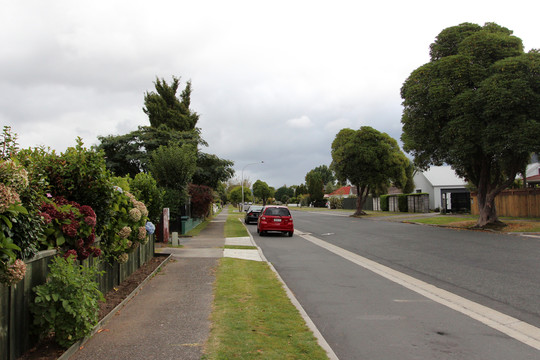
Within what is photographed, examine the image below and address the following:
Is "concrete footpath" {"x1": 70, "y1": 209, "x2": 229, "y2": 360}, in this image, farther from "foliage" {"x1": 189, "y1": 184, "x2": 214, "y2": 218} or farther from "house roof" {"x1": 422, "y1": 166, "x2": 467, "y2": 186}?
"house roof" {"x1": 422, "y1": 166, "x2": 467, "y2": 186}

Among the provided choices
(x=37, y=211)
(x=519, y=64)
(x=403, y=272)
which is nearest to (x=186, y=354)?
(x=37, y=211)

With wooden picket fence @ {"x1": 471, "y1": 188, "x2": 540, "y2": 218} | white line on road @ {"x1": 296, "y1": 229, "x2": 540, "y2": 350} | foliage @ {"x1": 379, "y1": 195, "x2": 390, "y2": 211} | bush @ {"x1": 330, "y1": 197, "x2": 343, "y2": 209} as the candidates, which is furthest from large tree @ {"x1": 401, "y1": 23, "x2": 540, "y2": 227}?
bush @ {"x1": 330, "y1": 197, "x2": 343, "y2": 209}

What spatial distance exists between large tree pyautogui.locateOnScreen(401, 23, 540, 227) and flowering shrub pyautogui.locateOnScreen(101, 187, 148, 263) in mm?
→ 17293

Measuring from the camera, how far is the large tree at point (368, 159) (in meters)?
40.4

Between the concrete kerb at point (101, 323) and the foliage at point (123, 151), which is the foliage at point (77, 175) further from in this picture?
the foliage at point (123, 151)

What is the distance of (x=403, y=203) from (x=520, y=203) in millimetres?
17801

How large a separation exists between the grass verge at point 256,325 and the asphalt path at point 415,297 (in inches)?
15.7

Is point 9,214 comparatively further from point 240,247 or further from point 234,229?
point 234,229

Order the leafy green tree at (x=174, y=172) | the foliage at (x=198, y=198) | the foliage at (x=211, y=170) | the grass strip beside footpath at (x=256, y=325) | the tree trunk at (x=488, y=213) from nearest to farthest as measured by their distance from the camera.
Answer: the grass strip beside footpath at (x=256, y=325), the leafy green tree at (x=174, y=172), the tree trunk at (x=488, y=213), the foliage at (x=198, y=198), the foliage at (x=211, y=170)

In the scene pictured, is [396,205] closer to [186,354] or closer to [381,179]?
[381,179]

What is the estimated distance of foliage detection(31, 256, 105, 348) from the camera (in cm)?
421

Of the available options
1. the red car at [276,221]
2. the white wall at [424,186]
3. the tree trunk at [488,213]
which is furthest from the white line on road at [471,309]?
the white wall at [424,186]

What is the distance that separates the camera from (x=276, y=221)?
20.9 m

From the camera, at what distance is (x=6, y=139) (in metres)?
4.59
